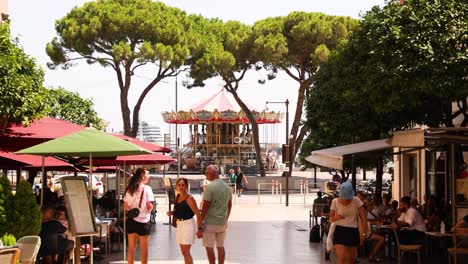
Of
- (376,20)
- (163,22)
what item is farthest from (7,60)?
(163,22)

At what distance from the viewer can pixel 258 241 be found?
76.1 feet

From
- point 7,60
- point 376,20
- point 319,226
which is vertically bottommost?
point 319,226

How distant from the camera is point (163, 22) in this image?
58156 mm

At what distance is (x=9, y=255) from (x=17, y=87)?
6.72 m

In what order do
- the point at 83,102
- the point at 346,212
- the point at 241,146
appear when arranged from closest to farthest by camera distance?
the point at 346,212 → the point at 83,102 → the point at 241,146

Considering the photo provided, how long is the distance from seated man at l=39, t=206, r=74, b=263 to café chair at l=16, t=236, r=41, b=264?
2930 millimetres

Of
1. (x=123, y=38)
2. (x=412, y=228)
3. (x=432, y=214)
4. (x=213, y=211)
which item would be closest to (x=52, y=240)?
(x=213, y=211)

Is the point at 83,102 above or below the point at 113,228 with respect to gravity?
above

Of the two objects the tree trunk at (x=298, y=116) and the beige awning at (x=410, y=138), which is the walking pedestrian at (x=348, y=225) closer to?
the beige awning at (x=410, y=138)

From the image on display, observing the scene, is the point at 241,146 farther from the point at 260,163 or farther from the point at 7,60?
the point at 7,60

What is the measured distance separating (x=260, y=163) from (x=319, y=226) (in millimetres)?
38940

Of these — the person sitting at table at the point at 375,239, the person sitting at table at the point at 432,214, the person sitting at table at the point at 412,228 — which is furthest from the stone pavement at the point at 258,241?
the person sitting at table at the point at 432,214

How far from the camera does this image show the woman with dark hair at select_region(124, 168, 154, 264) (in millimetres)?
15102

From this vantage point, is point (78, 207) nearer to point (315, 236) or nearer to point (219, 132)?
point (315, 236)
